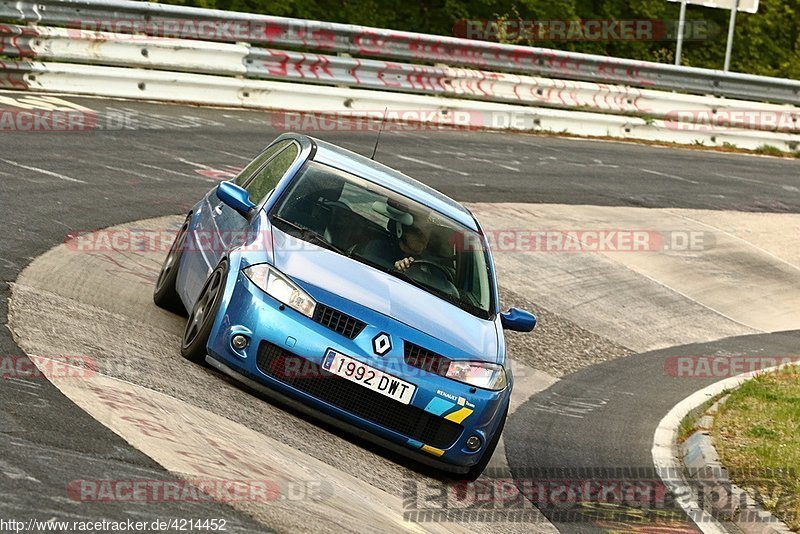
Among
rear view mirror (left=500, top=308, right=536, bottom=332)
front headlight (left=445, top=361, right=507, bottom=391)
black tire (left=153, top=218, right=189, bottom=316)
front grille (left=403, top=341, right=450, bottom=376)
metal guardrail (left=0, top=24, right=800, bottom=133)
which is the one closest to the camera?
front grille (left=403, top=341, right=450, bottom=376)

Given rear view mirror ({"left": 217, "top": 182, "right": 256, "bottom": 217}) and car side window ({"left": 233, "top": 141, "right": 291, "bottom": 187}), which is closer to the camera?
rear view mirror ({"left": 217, "top": 182, "right": 256, "bottom": 217})

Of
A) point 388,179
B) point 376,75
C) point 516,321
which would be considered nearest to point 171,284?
point 388,179

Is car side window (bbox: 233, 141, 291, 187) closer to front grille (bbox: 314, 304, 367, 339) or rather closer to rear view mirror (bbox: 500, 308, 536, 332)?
rear view mirror (bbox: 500, 308, 536, 332)

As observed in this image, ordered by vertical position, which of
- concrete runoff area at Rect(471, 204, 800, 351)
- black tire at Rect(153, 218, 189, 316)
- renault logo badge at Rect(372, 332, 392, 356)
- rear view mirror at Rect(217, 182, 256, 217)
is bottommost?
concrete runoff area at Rect(471, 204, 800, 351)

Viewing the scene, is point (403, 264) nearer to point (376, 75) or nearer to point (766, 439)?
point (766, 439)

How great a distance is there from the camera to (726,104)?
76.4 feet

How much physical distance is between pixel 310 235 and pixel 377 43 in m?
13.2

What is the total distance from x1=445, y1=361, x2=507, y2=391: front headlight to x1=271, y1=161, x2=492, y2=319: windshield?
61cm

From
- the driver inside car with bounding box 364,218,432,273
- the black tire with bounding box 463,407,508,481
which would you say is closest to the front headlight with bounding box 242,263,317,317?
Result: the driver inside car with bounding box 364,218,432,273

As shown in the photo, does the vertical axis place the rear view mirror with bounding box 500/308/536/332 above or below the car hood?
below

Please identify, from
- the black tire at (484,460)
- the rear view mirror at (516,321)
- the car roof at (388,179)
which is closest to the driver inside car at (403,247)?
the car roof at (388,179)

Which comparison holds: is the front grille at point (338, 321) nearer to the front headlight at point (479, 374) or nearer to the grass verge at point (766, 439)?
the front headlight at point (479, 374)

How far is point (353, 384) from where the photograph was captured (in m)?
7.28

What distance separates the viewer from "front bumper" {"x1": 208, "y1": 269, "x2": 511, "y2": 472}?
7.27 meters
